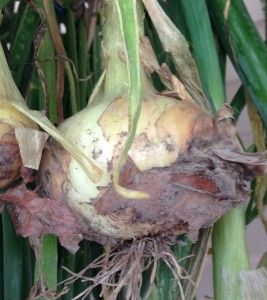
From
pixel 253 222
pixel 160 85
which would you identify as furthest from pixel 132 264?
pixel 253 222

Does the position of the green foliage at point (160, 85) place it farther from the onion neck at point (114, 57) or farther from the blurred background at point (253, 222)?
the blurred background at point (253, 222)

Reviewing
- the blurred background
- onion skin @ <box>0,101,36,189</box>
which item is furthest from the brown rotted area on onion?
the blurred background

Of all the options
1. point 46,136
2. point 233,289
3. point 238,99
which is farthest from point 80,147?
point 238,99

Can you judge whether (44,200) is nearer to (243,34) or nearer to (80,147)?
(80,147)

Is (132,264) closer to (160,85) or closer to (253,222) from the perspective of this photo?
(160,85)

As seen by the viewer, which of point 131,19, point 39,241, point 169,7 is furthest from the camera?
point 169,7

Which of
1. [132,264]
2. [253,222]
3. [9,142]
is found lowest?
[253,222]

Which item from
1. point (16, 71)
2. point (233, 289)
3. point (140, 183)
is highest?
point (16, 71)

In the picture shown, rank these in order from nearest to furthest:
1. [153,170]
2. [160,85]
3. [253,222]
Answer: [153,170] → [160,85] → [253,222]

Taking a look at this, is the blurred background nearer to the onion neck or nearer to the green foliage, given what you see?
the green foliage
